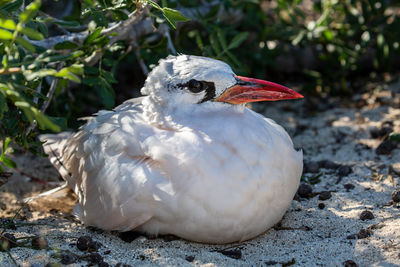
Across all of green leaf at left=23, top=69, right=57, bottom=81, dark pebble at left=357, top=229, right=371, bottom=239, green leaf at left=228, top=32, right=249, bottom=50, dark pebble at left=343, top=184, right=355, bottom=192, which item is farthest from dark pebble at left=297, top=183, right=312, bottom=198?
green leaf at left=23, top=69, right=57, bottom=81

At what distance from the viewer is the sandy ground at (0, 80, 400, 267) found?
3.42 meters

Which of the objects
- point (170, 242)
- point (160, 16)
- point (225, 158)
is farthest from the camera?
point (160, 16)

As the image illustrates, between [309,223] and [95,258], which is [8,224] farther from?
→ [309,223]

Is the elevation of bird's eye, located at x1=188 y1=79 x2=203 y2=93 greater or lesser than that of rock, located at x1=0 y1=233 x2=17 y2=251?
greater

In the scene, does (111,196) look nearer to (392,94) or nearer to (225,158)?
(225,158)

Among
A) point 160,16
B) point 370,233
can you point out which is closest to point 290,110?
point 160,16

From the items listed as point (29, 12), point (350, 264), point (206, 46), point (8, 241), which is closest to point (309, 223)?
point (350, 264)

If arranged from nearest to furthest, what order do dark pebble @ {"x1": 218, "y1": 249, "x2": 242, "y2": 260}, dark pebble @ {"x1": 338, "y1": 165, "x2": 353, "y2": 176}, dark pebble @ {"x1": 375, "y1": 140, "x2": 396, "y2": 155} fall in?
dark pebble @ {"x1": 218, "y1": 249, "x2": 242, "y2": 260} → dark pebble @ {"x1": 338, "y1": 165, "x2": 353, "y2": 176} → dark pebble @ {"x1": 375, "y1": 140, "x2": 396, "y2": 155}

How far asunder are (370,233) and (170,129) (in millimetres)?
1506

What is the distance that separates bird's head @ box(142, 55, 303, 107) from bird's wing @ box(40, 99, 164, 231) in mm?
327

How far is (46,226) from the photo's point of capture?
401 centimetres

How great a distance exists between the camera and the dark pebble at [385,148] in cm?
491

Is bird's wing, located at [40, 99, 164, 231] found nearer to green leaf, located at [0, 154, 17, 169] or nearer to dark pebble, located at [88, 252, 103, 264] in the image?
dark pebble, located at [88, 252, 103, 264]

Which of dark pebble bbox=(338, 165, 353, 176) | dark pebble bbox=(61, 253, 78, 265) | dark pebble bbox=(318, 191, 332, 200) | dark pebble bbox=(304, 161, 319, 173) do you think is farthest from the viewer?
dark pebble bbox=(304, 161, 319, 173)
